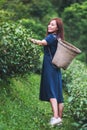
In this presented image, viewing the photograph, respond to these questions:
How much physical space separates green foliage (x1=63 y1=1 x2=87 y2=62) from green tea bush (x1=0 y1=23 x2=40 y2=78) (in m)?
14.4

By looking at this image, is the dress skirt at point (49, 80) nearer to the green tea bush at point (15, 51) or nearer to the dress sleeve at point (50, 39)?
the dress sleeve at point (50, 39)

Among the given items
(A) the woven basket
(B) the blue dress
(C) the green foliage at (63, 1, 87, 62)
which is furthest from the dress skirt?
(C) the green foliage at (63, 1, 87, 62)

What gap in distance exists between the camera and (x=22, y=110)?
8.43m

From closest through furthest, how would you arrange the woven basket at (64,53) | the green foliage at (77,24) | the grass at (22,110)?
1. the grass at (22,110)
2. the woven basket at (64,53)
3. the green foliage at (77,24)

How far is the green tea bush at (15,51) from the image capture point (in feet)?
27.9

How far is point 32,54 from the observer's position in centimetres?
916

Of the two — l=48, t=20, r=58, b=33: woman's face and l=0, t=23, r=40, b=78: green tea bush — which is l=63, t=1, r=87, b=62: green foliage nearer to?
l=0, t=23, r=40, b=78: green tea bush

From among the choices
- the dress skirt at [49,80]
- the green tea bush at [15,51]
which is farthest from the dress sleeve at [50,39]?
the green tea bush at [15,51]

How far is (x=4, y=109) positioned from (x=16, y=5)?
576 inches

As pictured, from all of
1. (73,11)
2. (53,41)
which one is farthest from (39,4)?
(53,41)

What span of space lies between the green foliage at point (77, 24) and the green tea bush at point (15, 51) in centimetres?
1438

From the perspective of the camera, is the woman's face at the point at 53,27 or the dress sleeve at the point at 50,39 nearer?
the dress sleeve at the point at 50,39

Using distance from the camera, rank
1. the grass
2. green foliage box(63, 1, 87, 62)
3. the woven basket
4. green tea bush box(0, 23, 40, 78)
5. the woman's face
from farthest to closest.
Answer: green foliage box(63, 1, 87, 62) → green tea bush box(0, 23, 40, 78) → the woman's face → the woven basket → the grass

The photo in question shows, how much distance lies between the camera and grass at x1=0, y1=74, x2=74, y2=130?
7648mm
